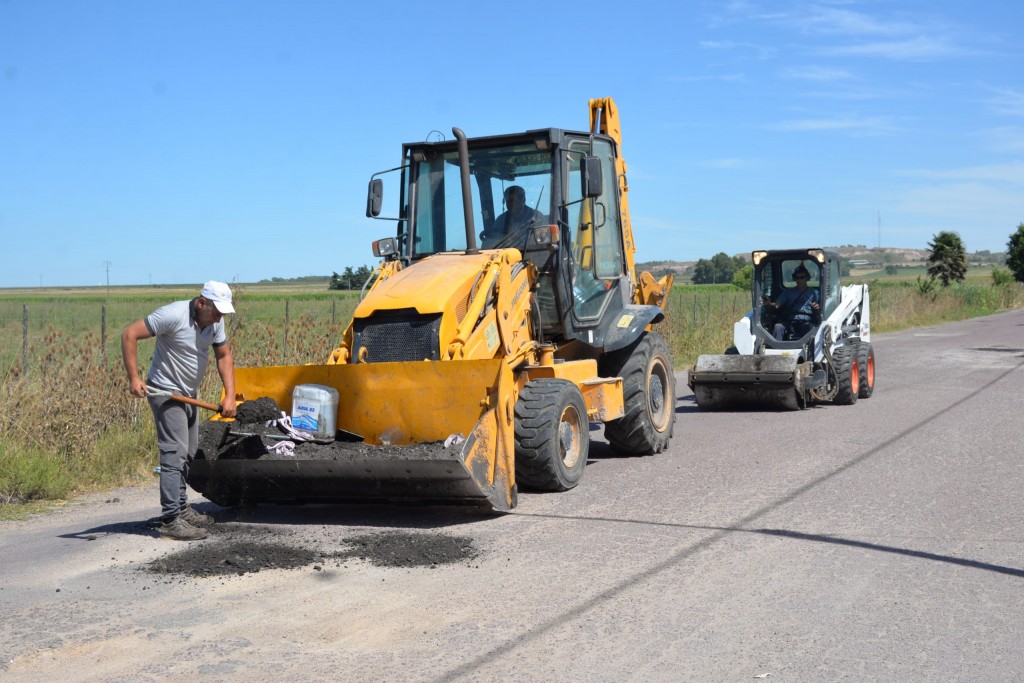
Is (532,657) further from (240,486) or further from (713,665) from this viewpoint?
(240,486)

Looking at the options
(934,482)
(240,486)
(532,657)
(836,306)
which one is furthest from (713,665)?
(836,306)

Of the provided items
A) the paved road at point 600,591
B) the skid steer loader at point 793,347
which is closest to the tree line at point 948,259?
the skid steer loader at point 793,347

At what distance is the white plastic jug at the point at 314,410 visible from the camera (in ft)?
25.7

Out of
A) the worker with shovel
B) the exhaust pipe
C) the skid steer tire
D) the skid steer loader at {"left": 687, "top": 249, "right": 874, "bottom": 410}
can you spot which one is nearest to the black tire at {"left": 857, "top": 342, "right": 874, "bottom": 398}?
the skid steer loader at {"left": 687, "top": 249, "right": 874, "bottom": 410}

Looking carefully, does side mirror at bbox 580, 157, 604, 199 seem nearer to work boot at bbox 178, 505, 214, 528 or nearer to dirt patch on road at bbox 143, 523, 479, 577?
dirt patch on road at bbox 143, 523, 479, 577

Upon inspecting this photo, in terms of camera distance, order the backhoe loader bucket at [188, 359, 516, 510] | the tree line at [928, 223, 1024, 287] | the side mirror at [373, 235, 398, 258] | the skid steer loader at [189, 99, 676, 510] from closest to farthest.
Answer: the backhoe loader bucket at [188, 359, 516, 510], the skid steer loader at [189, 99, 676, 510], the side mirror at [373, 235, 398, 258], the tree line at [928, 223, 1024, 287]

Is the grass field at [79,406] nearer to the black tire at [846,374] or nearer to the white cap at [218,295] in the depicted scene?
the white cap at [218,295]

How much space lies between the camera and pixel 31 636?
5.18 meters

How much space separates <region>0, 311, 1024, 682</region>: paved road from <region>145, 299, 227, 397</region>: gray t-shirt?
3.54 ft

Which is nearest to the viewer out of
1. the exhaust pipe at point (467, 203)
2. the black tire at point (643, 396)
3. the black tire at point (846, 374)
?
the exhaust pipe at point (467, 203)

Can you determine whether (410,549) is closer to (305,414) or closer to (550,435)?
(305,414)

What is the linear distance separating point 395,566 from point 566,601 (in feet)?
4.16

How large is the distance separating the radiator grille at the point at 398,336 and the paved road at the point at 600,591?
3.92 feet

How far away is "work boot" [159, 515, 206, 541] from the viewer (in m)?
7.14
